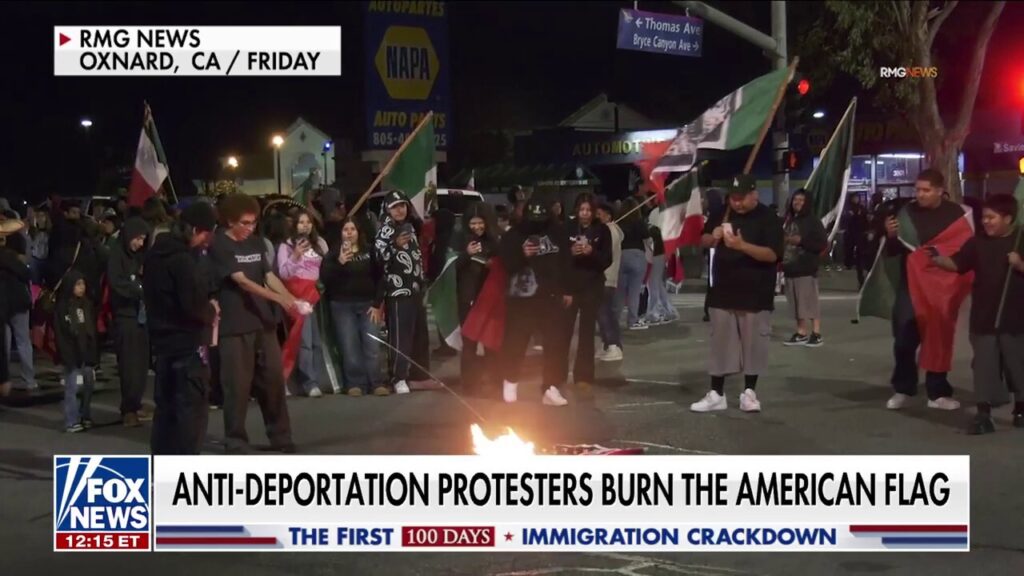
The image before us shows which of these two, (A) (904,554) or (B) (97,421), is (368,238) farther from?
(A) (904,554)

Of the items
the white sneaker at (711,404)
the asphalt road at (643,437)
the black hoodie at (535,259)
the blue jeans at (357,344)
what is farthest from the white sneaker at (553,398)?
the blue jeans at (357,344)

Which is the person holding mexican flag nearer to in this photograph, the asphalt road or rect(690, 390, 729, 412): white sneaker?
the asphalt road

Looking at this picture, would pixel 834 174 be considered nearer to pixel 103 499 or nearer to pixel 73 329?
pixel 73 329

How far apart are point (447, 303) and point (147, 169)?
119 inches

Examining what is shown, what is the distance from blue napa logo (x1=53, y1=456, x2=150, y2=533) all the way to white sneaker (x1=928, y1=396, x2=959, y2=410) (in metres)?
6.37

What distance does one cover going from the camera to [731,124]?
437 inches

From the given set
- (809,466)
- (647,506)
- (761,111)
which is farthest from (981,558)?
(761,111)

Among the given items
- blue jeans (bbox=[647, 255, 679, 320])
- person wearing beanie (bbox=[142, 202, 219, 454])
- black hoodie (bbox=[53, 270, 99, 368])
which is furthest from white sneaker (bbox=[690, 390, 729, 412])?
blue jeans (bbox=[647, 255, 679, 320])

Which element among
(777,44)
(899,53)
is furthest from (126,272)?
(899,53)

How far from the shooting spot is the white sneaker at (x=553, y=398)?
33.9 ft

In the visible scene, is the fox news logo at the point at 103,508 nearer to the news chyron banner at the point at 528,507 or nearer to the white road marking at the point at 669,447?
the news chyron banner at the point at 528,507

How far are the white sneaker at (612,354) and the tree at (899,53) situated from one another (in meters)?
14.4

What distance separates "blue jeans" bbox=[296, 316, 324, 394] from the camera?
36.3ft

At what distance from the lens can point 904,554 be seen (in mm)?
5969
